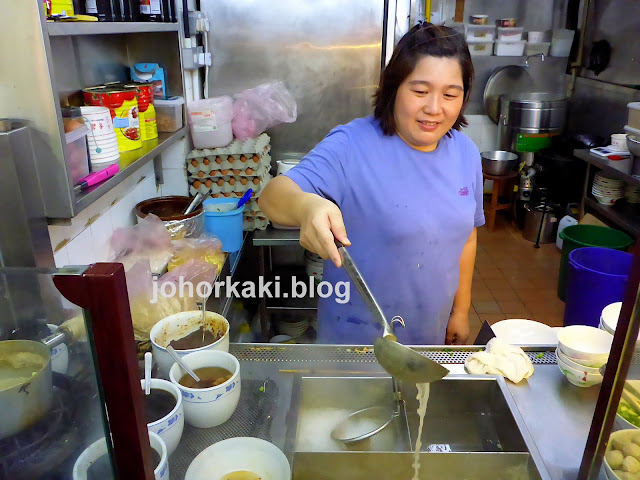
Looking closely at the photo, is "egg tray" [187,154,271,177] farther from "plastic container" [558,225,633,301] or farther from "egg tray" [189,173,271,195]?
"plastic container" [558,225,633,301]

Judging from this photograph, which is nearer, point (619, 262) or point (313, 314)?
point (619, 262)

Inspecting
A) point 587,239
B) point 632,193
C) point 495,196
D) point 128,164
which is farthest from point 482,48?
point 128,164

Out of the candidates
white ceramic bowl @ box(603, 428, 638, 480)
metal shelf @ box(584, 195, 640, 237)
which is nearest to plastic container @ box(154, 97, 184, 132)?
white ceramic bowl @ box(603, 428, 638, 480)

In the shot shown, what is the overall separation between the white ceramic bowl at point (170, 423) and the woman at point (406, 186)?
19.9 inches

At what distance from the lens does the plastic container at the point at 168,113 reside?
2143mm

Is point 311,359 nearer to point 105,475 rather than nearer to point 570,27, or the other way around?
point 105,475

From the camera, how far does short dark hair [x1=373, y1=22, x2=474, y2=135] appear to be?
1.45 metres

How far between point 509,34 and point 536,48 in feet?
1.18

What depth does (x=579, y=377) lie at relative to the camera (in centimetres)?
118

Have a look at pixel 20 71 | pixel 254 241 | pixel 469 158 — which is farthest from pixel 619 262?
pixel 20 71

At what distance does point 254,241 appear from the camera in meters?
2.72

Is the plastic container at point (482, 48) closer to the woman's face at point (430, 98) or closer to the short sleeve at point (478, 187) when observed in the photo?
the short sleeve at point (478, 187)

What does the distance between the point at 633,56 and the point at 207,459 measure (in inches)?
191

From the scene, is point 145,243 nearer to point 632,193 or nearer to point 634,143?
point 634,143
